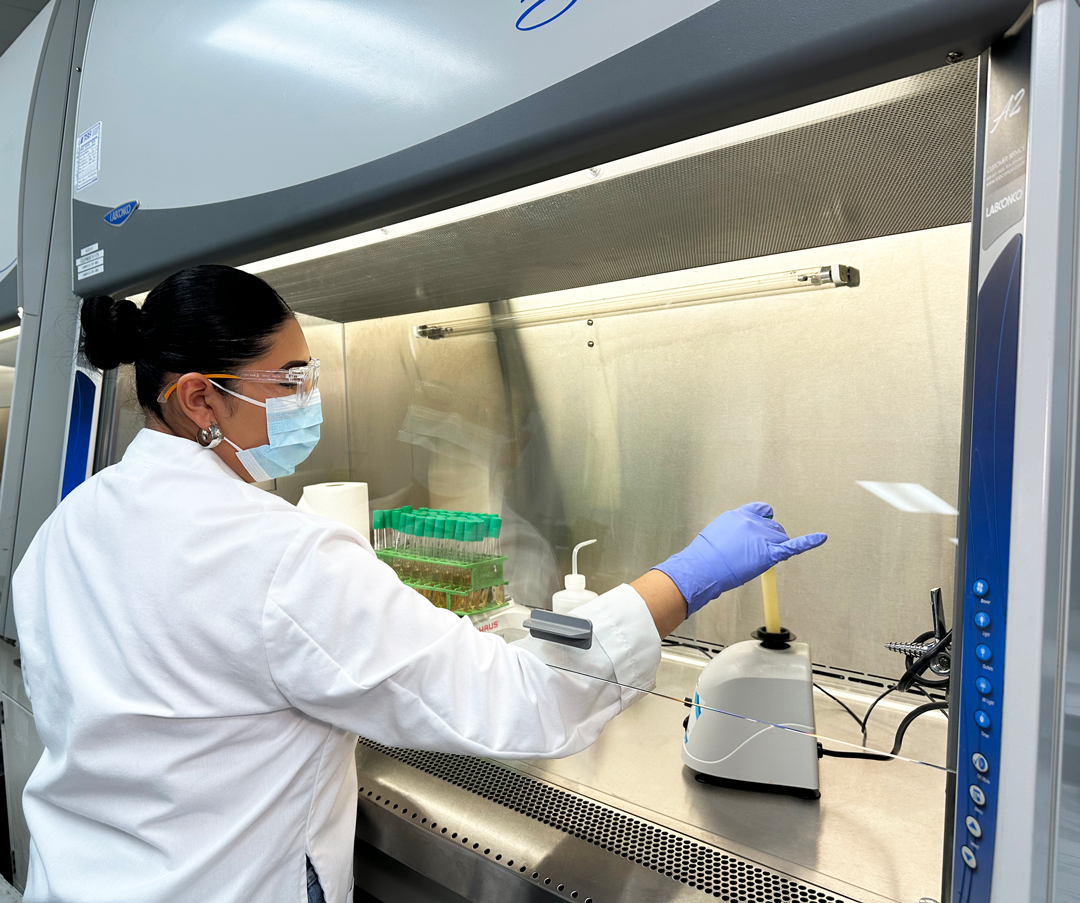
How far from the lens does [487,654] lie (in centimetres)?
80

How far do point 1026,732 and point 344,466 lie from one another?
162cm

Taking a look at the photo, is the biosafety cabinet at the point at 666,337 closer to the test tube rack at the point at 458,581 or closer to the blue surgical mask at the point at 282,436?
the test tube rack at the point at 458,581

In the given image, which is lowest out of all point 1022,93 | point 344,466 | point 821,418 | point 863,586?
point 863,586

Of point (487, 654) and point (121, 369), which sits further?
point (121, 369)

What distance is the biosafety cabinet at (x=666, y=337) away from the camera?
527mm

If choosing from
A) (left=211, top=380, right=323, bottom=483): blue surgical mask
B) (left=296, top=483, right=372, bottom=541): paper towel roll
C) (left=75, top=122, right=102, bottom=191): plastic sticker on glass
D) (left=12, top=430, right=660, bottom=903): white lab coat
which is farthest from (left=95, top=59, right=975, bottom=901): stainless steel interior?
(left=75, top=122, right=102, bottom=191): plastic sticker on glass

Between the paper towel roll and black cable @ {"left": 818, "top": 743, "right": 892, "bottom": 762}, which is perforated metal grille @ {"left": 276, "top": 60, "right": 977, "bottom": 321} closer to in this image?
the paper towel roll

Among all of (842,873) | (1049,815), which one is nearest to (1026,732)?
(1049,815)

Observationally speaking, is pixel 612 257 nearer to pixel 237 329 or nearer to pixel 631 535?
pixel 631 535

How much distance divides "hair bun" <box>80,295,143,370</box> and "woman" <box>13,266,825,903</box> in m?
0.04

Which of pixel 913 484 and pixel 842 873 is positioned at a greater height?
pixel 913 484

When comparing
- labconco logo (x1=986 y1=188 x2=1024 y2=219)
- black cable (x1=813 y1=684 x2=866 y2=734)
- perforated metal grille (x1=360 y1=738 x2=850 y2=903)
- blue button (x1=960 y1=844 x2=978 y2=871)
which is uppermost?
labconco logo (x1=986 y1=188 x2=1024 y2=219)

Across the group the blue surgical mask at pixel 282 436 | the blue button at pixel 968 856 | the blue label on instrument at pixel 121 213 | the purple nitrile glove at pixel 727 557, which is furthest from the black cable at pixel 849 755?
the blue label on instrument at pixel 121 213

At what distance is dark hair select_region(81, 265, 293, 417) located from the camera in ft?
2.90
